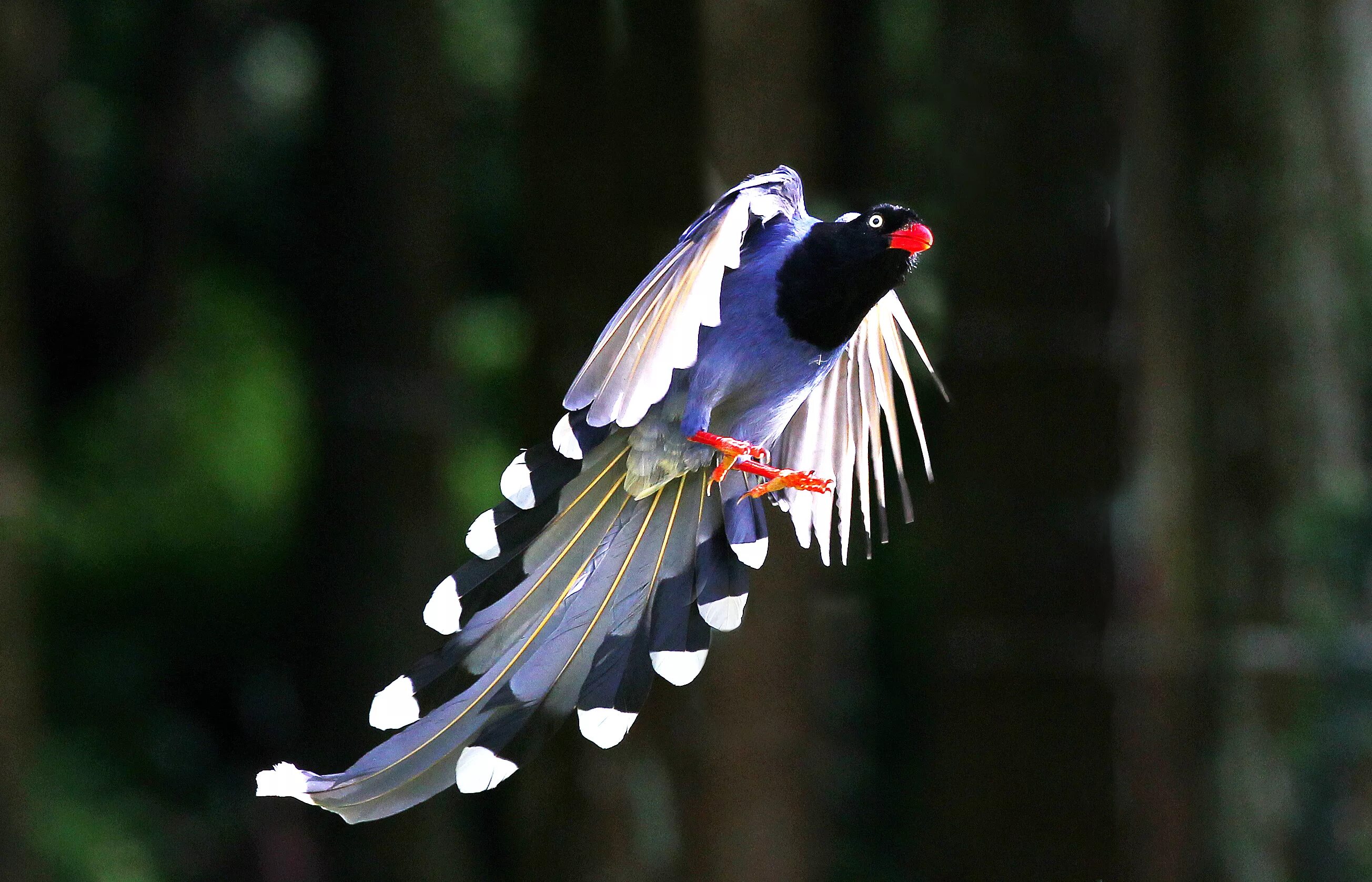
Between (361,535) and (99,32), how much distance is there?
12.8 feet

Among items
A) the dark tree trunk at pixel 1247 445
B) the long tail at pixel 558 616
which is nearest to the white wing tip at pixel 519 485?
the long tail at pixel 558 616

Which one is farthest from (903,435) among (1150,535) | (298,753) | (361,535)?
(298,753)

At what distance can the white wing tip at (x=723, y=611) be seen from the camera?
5.04 ft

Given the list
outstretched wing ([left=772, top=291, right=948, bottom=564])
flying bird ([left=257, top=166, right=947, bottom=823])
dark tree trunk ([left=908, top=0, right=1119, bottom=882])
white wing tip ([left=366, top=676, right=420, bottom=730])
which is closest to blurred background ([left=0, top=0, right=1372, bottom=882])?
dark tree trunk ([left=908, top=0, right=1119, bottom=882])

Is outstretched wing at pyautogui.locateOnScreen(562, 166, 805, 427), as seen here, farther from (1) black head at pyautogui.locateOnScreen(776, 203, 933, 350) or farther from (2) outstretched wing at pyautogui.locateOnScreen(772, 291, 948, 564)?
(2) outstretched wing at pyautogui.locateOnScreen(772, 291, 948, 564)

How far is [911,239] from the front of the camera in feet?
Result: 4.69

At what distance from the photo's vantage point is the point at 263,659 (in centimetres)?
680

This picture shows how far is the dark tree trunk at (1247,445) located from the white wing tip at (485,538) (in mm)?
2455

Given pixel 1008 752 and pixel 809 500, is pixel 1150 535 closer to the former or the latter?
pixel 1008 752

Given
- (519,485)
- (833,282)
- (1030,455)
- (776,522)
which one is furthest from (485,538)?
(1030,455)

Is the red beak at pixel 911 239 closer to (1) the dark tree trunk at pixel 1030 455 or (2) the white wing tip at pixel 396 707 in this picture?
(2) the white wing tip at pixel 396 707

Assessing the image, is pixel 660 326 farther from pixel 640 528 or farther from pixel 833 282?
pixel 640 528

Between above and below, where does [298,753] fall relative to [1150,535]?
below

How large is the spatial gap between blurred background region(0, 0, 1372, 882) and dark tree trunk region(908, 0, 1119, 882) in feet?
0.04
